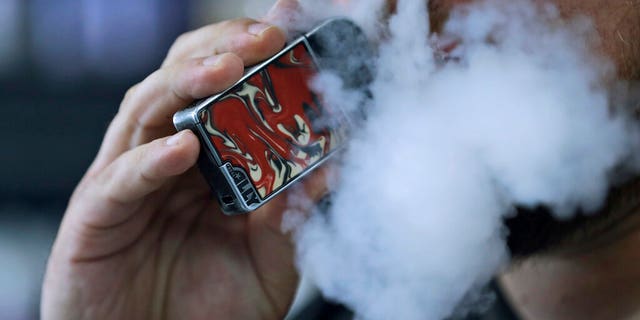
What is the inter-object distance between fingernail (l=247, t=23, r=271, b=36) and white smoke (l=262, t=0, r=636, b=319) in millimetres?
83

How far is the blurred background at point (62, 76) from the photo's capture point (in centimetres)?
225

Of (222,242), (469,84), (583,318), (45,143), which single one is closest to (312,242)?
(222,242)

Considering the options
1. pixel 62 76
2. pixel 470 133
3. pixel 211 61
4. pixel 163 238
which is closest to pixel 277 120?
pixel 211 61

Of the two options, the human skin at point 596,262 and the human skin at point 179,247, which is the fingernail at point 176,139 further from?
the human skin at point 596,262

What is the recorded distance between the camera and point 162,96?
3.12 feet

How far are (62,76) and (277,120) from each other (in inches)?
63.4

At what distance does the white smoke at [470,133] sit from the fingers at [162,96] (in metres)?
0.12

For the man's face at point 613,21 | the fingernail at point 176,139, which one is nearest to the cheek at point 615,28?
the man's face at point 613,21

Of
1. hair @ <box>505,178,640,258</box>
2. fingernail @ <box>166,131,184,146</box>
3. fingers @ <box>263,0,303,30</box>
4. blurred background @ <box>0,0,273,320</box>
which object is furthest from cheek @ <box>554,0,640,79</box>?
blurred background @ <box>0,0,273,320</box>

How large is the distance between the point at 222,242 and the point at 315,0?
37 cm

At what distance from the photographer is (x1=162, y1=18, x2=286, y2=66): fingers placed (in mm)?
872

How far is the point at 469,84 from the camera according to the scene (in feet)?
2.81

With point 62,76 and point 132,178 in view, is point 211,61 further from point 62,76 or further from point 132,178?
point 62,76

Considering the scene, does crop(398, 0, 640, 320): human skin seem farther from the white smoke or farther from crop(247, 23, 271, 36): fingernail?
crop(247, 23, 271, 36): fingernail
